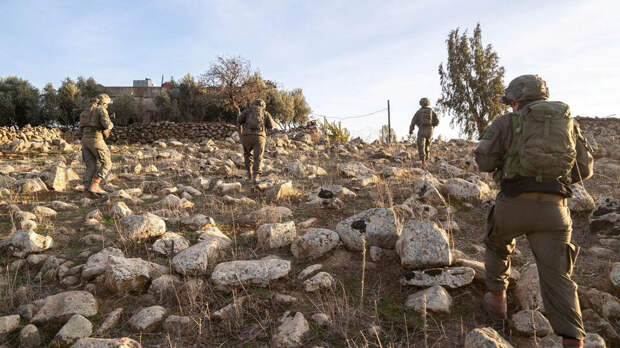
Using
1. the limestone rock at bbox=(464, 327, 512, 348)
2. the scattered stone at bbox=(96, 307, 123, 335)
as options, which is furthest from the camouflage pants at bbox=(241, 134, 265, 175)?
the limestone rock at bbox=(464, 327, 512, 348)

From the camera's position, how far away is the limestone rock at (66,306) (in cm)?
244

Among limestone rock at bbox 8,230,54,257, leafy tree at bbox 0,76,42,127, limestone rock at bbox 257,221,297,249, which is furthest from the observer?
leafy tree at bbox 0,76,42,127

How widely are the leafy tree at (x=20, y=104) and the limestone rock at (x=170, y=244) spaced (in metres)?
19.6

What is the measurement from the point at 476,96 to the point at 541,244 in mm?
20426

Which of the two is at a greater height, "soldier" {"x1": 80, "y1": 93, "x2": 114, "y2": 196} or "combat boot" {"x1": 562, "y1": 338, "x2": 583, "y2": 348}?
"soldier" {"x1": 80, "y1": 93, "x2": 114, "y2": 196}

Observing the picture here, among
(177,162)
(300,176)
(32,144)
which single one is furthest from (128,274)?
(32,144)

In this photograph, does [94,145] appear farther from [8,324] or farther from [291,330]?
[291,330]

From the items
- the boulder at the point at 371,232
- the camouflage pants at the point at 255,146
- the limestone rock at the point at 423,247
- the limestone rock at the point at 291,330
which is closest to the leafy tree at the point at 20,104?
the camouflage pants at the point at 255,146

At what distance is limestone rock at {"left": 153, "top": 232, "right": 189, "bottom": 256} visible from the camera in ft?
11.0

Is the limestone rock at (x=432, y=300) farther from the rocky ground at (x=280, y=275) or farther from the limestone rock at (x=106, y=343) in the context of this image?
the limestone rock at (x=106, y=343)

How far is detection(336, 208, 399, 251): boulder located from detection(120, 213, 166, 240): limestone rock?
6.23 ft

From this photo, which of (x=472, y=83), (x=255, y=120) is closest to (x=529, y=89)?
(x=255, y=120)

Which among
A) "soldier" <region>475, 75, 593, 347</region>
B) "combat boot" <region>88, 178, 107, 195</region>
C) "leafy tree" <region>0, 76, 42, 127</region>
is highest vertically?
"leafy tree" <region>0, 76, 42, 127</region>

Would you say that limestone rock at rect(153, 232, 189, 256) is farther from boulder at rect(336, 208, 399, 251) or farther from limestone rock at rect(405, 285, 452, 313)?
limestone rock at rect(405, 285, 452, 313)
